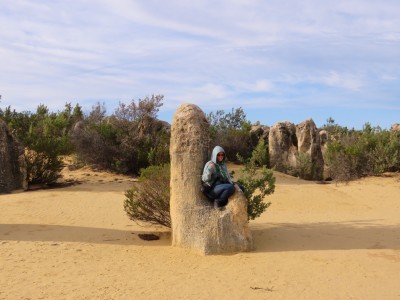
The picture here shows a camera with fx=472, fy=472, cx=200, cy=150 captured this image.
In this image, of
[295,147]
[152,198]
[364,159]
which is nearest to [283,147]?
[295,147]

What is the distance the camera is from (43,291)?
551 cm

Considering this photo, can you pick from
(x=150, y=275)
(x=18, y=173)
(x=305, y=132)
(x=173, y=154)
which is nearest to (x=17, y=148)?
(x=18, y=173)

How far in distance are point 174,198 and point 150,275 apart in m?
1.73

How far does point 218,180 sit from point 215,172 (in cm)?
18

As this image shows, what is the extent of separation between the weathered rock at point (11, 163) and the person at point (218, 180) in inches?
298

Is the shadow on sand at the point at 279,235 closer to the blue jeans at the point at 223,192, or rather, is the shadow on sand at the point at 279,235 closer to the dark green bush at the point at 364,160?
the blue jeans at the point at 223,192

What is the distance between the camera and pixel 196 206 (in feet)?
24.3

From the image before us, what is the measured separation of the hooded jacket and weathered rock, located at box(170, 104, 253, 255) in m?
0.21

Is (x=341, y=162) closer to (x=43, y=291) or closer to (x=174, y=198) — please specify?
(x=174, y=198)

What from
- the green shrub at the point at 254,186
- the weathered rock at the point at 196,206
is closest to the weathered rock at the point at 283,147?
the green shrub at the point at 254,186

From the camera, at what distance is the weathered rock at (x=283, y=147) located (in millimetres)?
20250

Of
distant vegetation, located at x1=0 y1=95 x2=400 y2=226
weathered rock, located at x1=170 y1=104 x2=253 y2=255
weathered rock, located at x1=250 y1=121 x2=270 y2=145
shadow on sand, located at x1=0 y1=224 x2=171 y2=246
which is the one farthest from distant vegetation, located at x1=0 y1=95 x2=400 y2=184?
weathered rock, located at x1=170 y1=104 x2=253 y2=255

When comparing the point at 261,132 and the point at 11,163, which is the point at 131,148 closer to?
the point at 11,163

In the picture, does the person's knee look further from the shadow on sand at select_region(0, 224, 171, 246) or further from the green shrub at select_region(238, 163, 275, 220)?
the shadow on sand at select_region(0, 224, 171, 246)
